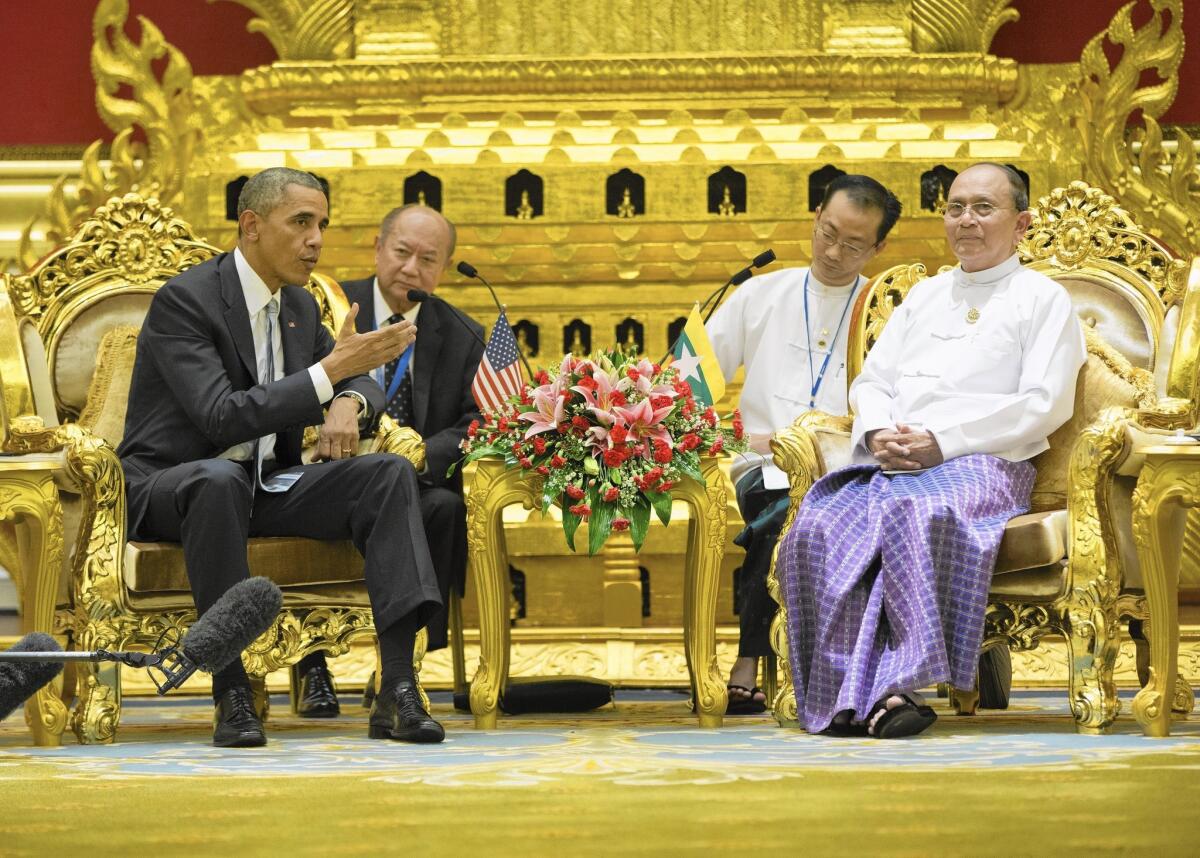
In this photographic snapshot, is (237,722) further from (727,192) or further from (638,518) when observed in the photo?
(727,192)

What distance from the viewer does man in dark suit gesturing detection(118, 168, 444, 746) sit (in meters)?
3.69

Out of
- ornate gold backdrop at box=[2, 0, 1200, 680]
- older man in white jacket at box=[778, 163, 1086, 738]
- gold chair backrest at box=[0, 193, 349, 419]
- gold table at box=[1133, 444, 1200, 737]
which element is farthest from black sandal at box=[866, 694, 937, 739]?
ornate gold backdrop at box=[2, 0, 1200, 680]

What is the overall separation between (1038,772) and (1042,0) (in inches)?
163

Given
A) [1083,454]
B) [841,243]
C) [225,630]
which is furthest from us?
[841,243]

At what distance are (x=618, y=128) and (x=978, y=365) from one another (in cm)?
229

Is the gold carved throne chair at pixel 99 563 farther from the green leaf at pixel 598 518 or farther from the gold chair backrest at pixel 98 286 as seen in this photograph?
the green leaf at pixel 598 518

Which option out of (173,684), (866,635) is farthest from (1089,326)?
(173,684)

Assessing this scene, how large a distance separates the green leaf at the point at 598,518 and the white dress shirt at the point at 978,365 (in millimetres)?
606

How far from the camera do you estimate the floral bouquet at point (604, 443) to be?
391 cm

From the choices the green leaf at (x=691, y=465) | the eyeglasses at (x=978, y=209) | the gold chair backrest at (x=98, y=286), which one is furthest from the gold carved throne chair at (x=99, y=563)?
the eyeglasses at (x=978, y=209)

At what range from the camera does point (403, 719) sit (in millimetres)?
3584

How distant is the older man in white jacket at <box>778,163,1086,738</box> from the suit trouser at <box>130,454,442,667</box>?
819mm

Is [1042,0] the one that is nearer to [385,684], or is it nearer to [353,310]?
[353,310]

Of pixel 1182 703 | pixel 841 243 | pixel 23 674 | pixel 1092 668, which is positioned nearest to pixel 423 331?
→ pixel 841 243
